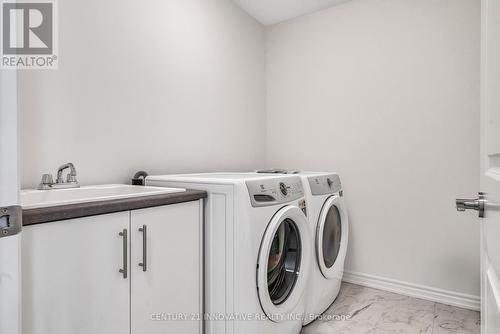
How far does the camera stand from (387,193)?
2.31 meters

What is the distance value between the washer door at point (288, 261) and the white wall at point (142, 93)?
0.92 meters

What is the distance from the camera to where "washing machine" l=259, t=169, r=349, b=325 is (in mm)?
1788

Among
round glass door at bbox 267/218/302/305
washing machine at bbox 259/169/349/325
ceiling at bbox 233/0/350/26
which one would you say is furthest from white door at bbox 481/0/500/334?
ceiling at bbox 233/0/350/26

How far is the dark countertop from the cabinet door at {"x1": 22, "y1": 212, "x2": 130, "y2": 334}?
23 mm

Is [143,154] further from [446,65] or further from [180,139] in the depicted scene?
[446,65]

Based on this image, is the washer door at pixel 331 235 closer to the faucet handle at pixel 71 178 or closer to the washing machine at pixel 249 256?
the washing machine at pixel 249 256

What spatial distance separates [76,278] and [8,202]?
0.52m

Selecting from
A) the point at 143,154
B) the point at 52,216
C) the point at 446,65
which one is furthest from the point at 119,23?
the point at 446,65

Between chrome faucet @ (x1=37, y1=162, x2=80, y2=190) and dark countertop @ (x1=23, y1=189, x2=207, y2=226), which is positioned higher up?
chrome faucet @ (x1=37, y1=162, x2=80, y2=190)

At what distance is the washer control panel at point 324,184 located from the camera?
184 centimetres

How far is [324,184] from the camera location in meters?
1.95

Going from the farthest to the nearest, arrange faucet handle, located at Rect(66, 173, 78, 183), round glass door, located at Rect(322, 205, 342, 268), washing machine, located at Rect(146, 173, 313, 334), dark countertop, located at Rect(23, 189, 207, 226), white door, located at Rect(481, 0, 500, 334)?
round glass door, located at Rect(322, 205, 342, 268), faucet handle, located at Rect(66, 173, 78, 183), washing machine, located at Rect(146, 173, 313, 334), dark countertop, located at Rect(23, 189, 207, 226), white door, located at Rect(481, 0, 500, 334)

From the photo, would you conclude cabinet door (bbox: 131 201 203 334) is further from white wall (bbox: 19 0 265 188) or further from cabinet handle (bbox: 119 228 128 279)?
white wall (bbox: 19 0 265 188)

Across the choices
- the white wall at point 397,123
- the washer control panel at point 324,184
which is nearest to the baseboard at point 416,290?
the white wall at point 397,123
